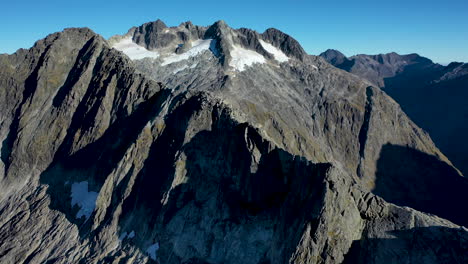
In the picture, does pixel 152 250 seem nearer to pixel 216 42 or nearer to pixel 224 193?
pixel 224 193

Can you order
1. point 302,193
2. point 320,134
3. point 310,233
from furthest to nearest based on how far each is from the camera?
point 320,134
point 302,193
point 310,233

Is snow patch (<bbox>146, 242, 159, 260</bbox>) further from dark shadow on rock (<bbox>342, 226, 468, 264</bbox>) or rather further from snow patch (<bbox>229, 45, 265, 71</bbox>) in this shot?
snow patch (<bbox>229, 45, 265, 71</bbox>)

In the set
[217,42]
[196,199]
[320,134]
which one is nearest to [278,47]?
[217,42]

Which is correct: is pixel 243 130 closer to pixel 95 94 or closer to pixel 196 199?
pixel 196 199

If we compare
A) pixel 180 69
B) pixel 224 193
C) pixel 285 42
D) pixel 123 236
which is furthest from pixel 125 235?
pixel 285 42

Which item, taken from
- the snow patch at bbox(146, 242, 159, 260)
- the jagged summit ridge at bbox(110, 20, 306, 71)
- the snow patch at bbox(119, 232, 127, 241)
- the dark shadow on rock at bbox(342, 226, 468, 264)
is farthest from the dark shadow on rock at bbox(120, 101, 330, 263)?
the jagged summit ridge at bbox(110, 20, 306, 71)

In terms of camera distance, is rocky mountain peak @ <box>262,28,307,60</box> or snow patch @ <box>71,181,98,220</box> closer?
snow patch @ <box>71,181,98,220</box>
